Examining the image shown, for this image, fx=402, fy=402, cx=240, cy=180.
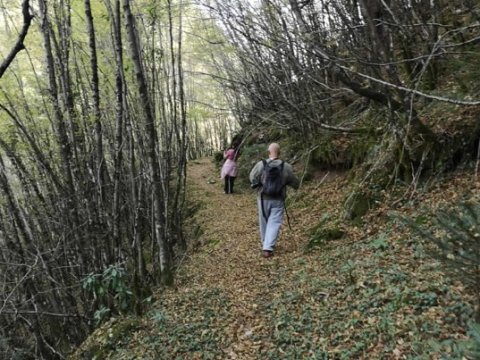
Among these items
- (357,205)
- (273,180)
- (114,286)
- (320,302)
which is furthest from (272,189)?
(114,286)

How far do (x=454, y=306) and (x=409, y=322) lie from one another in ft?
0.97

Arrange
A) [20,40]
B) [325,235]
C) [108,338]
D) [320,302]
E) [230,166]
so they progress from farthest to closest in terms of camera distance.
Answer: [230,166], [325,235], [108,338], [320,302], [20,40]

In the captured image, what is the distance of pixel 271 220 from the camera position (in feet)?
18.0

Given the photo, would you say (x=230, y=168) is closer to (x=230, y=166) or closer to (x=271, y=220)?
(x=230, y=166)

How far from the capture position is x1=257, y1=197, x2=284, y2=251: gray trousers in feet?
17.9

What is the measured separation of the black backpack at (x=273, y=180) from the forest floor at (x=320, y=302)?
78 centimetres

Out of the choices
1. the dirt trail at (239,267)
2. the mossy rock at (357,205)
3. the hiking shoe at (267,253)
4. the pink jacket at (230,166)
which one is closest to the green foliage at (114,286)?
the dirt trail at (239,267)

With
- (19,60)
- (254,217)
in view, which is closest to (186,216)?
(254,217)

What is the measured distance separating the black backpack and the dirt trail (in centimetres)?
84

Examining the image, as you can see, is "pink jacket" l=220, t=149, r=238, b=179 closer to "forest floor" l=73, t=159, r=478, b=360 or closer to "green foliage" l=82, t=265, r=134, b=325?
"forest floor" l=73, t=159, r=478, b=360

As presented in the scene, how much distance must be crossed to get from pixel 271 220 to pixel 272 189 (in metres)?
0.42

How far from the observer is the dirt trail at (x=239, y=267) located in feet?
11.8

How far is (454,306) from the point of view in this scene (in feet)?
8.16

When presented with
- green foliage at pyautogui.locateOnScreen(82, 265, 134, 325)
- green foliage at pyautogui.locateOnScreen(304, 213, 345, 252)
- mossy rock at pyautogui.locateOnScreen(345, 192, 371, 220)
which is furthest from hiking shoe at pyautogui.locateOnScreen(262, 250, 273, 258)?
green foliage at pyautogui.locateOnScreen(82, 265, 134, 325)
